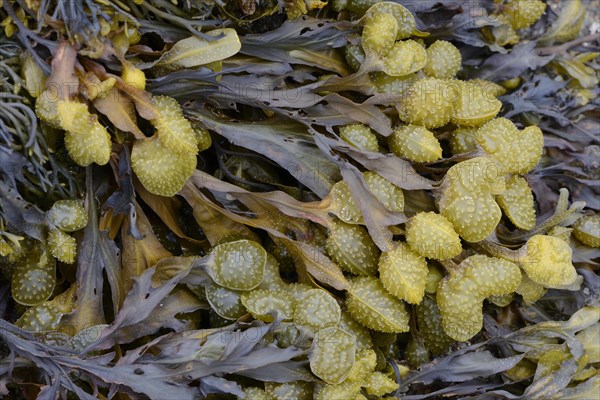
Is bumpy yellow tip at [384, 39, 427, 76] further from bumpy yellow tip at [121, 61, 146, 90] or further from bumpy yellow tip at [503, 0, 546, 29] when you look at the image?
bumpy yellow tip at [121, 61, 146, 90]

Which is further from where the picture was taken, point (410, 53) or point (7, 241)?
point (410, 53)

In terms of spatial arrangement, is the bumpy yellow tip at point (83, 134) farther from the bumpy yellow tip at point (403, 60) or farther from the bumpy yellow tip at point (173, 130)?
the bumpy yellow tip at point (403, 60)

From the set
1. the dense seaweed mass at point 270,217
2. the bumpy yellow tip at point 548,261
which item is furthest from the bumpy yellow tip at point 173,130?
the bumpy yellow tip at point 548,261

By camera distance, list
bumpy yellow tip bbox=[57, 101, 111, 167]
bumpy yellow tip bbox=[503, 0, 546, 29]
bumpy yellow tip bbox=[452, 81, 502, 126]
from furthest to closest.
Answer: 1. bumpy yellow tip bbox=[503, 0, 546, 29]
2. bumpy yellow tip bbox=[452, 81, 502, 126]
3. bumpy yellow tip bbox=[57, 101, 111, 167]

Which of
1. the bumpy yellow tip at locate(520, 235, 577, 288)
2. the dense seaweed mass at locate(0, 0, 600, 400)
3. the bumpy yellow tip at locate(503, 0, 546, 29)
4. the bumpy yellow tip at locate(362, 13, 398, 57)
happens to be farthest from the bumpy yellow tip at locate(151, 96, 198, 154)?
the bumpy yellow tip at locate(503, 0, 546, 29)

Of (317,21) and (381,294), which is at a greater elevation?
(317,21)

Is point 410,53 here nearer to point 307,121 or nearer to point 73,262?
point 307,121

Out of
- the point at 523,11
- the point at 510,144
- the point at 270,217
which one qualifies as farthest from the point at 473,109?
the point at 270,217

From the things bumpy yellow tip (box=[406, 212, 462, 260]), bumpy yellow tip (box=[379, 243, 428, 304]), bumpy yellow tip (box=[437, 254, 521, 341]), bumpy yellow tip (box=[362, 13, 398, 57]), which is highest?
bumpy yellow tip (box=[362, 13, 398, 57])

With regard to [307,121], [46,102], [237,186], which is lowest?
[237,186]

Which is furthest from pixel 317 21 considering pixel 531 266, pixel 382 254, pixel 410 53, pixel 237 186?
pixel 531 266
